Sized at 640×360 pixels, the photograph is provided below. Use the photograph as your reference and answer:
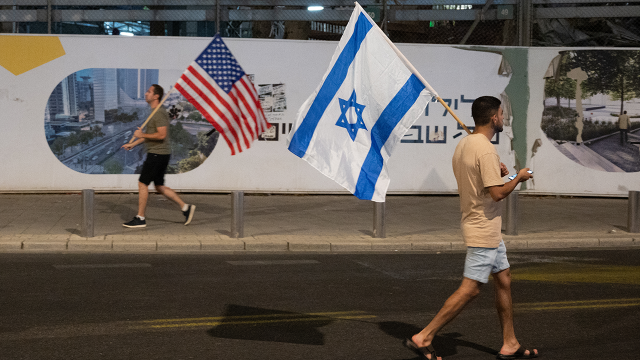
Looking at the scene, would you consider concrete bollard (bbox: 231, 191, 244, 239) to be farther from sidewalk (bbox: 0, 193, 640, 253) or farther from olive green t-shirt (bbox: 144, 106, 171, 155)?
olive green t-shirt (bbox: 144, 106, 171, 155)

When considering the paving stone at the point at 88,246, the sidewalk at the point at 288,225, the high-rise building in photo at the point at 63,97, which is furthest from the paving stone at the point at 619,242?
the high-rise building in photo at the point at 63,97

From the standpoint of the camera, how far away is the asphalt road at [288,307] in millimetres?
5008

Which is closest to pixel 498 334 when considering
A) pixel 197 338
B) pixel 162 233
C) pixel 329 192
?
pixel 197 338

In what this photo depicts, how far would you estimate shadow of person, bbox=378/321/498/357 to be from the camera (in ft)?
16.6

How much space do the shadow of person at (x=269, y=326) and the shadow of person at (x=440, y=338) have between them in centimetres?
49

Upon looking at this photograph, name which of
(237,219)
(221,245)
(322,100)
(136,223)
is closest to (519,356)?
(322,100)

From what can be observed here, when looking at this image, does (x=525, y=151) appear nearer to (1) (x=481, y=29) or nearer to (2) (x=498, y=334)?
(1) (x=481, y=29)

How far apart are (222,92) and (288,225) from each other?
2187mm

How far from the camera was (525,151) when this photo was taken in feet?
49.1

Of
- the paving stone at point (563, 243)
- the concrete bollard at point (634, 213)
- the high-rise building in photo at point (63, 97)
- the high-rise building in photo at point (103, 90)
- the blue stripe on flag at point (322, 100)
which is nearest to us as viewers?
the blue stripe on flag at point (322, 100)

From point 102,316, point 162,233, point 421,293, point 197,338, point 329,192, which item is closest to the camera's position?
point 197,338

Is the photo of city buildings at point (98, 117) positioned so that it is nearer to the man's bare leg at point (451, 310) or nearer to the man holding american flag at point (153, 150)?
the man holding american flag at point (153, 150)

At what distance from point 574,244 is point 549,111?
559 centimetres

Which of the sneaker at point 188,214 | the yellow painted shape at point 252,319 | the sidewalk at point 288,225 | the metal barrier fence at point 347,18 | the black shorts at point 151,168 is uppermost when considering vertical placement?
the metal barrier fence at point 347,18
